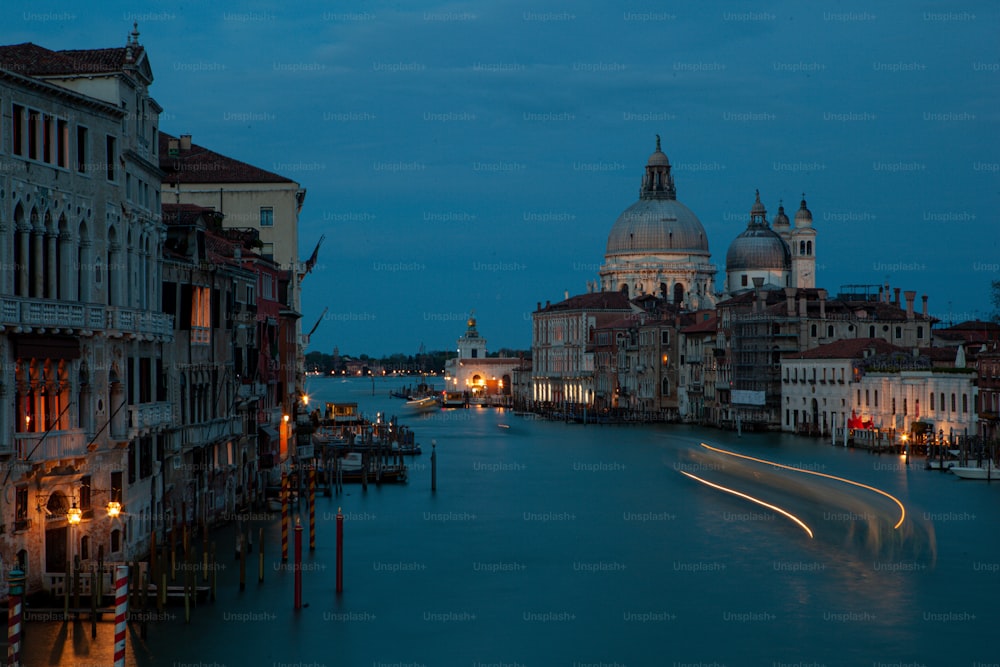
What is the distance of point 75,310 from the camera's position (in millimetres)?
15758

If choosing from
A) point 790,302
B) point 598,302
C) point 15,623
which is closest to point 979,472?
point 790,302

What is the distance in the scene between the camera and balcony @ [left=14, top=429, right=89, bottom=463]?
1512cm

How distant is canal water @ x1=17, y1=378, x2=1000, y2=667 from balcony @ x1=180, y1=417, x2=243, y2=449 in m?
1.52

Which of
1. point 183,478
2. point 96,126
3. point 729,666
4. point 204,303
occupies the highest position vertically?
point 96,126

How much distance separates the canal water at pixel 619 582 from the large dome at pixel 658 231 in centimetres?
6569

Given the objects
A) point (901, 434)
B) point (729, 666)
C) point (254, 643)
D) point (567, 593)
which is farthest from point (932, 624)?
point (901, 434)

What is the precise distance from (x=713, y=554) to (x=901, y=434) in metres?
24.0

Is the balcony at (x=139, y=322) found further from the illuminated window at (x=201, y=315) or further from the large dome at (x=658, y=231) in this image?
the large dome at (x=658, y=231)

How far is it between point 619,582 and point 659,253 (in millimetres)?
81428

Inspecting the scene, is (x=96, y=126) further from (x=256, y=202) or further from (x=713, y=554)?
(x=256, y=202)

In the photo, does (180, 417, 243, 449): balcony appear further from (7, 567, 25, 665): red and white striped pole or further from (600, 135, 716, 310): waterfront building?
(600, 135, 716, 310): waterfront building

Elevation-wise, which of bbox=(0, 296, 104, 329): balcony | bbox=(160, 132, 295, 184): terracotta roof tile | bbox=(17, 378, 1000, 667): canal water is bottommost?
bbox=(17, 378, 1000, 667): canal water

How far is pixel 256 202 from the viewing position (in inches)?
1348

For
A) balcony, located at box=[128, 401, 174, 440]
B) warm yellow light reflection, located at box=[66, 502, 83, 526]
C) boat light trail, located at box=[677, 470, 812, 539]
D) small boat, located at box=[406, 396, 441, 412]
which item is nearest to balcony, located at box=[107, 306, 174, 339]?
balcony, located at box=[128, 401, 174, 440]
